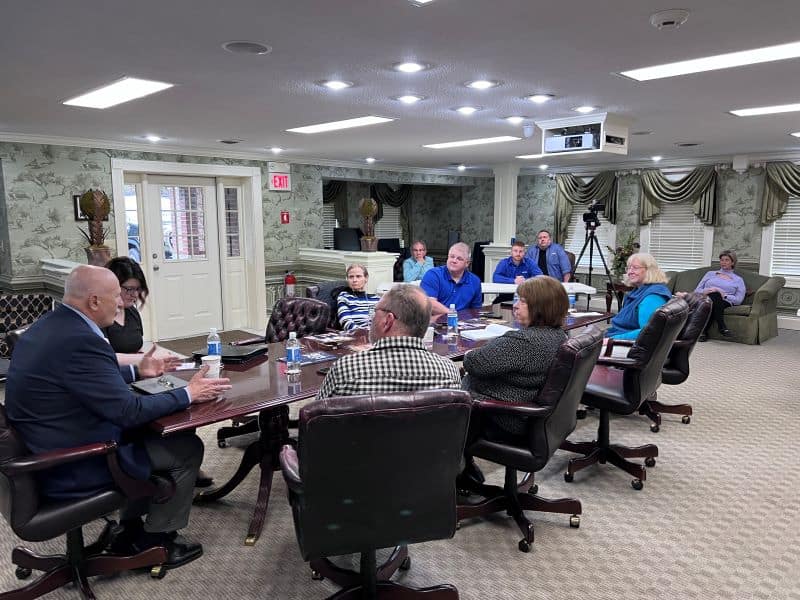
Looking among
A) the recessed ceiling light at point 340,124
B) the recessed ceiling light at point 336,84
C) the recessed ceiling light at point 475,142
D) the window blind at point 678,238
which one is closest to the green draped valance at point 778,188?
the window blind at point 678,238

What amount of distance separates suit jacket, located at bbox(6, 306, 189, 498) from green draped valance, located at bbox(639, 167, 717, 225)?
8.55 meters

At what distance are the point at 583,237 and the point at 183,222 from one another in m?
6.29

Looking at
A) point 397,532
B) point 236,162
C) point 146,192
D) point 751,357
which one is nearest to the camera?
point 397,532

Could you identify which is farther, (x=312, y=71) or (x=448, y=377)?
(x=312, y=71)

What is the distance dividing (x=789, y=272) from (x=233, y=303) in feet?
24.6

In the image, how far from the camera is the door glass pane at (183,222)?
711 centimetres

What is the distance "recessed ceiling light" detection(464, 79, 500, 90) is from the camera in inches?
140

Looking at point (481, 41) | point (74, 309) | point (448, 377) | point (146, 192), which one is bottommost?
point (448, 377)

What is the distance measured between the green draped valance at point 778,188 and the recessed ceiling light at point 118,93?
7691 millimetres

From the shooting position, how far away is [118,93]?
389cm

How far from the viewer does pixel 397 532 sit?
1864 mm

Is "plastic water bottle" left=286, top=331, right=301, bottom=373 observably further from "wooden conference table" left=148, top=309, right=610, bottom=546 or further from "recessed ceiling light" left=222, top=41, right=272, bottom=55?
"recessed ceiling light" left=222, top=41, right=272, bottom=55

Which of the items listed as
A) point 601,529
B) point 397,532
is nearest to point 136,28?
point 397,532

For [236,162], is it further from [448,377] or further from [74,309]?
[448,377]
